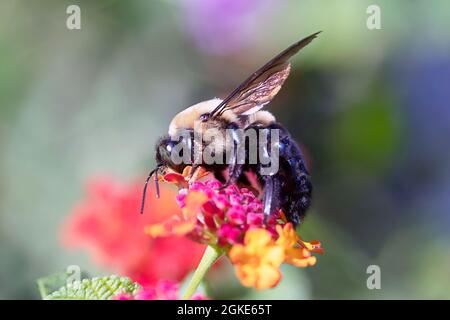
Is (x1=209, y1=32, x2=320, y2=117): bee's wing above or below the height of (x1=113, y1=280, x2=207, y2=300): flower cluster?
above

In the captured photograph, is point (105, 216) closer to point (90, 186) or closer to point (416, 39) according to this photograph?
point (90, 186)

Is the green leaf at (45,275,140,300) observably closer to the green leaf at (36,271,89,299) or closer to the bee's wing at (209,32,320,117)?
the green leaf at (36,271,89,299)

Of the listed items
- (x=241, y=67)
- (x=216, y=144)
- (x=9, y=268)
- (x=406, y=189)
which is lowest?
(x=9, y=268)

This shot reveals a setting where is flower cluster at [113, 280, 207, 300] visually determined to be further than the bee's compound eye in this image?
No

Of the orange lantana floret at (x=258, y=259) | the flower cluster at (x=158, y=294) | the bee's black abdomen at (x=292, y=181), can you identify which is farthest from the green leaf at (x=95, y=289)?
the bee's black abdomen at (x=292, y=181)

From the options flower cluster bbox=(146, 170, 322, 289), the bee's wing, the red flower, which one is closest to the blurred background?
the red flower

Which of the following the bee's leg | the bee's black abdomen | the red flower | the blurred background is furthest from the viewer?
the blurred background

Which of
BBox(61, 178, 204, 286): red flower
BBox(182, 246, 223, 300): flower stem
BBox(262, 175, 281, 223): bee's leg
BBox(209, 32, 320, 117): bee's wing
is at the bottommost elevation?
BBox(61, 178, 204, 286): red flower

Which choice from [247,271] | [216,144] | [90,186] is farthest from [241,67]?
[247,271]
